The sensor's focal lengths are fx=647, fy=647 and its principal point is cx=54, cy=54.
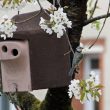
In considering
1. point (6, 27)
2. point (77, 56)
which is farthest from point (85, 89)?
point (6, 27)

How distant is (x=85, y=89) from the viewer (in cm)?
242

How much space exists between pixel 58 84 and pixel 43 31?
0.77ft

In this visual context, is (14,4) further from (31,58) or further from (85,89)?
(85,89)

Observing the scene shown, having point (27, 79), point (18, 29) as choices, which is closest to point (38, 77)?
point (27, 79)

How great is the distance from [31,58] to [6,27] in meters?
0.30

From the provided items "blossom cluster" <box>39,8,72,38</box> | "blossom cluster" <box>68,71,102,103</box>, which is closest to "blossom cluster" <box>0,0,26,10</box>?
"blossom cluster" <box>39,8,72,38</box>

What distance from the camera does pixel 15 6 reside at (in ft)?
8.45

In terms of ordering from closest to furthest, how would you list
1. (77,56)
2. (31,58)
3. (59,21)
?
1. (59,21)
2. (77,56)
3. (31,58)

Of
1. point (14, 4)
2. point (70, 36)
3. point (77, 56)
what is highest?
point (14, 4)

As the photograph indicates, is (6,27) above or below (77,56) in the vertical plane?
above

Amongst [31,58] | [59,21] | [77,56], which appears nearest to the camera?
[59,21]

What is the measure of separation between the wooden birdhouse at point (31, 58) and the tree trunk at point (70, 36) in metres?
0.04

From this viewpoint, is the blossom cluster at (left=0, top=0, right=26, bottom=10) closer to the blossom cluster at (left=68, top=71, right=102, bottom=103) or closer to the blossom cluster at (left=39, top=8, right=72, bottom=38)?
the blossom cluster at (left=39, top=8, right=72, bottom=38)

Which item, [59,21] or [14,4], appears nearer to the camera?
[59,21]
